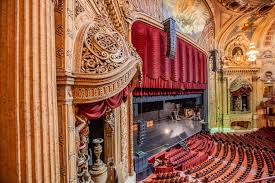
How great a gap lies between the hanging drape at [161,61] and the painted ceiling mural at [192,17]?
0.82 metres

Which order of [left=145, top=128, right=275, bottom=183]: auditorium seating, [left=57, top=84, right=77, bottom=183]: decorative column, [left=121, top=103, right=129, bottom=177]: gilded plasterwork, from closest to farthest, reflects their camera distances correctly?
[left=57, top=84, right=77, bottom=183]: decorative column < [left=121, top=103, right=129, bottom=177]: gilded plasterwork < [left=145, top=128, right=275, bottom=183]: auditorium seating

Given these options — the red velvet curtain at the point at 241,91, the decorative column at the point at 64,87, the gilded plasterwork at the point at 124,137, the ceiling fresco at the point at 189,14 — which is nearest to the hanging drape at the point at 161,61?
the ceiling fresco at the point at 189,14

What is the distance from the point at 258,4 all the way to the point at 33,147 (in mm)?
13275

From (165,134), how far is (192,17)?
5.77 m

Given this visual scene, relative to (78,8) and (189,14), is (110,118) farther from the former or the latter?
(189,14)

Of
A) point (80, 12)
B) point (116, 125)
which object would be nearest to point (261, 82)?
point (116, 125)

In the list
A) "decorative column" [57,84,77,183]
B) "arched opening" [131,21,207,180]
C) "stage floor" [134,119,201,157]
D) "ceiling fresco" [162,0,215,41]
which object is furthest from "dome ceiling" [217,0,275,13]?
"decorative column" [57,84,77,183]

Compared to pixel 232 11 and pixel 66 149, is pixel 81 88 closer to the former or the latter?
pixel 66 149

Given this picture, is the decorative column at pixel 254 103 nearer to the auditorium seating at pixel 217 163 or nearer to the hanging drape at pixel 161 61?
the auditorium seating at pixel 217 163

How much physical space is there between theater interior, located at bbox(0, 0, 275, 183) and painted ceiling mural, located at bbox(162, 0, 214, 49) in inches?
2.0

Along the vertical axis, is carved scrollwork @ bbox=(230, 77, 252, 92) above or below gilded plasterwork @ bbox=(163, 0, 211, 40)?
below

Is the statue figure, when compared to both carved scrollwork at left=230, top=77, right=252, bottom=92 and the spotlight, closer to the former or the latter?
carved scrollwork at left=230, top=77, right=252, bottom=92

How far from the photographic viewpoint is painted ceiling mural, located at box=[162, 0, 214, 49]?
730 centimetres

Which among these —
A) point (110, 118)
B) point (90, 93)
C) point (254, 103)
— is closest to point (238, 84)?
point (254, 103)
